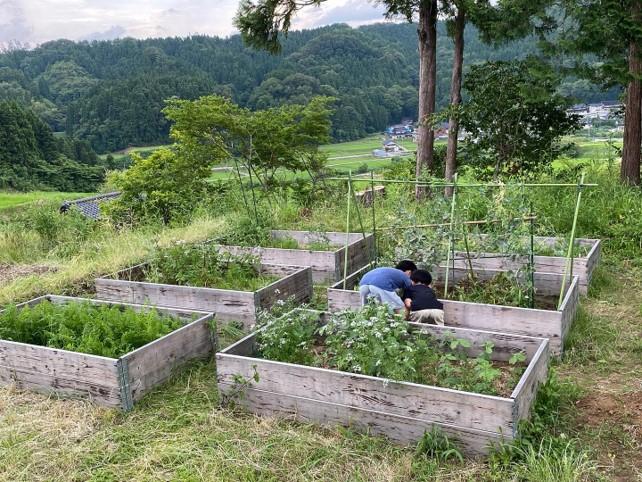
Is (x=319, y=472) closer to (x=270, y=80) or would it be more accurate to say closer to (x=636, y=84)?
(x=636, y=84)

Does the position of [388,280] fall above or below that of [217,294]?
above

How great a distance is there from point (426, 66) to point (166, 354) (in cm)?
912

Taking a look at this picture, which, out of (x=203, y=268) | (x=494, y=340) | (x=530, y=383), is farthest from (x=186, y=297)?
(x=530, y=383)

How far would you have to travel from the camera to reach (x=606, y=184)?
376 inches

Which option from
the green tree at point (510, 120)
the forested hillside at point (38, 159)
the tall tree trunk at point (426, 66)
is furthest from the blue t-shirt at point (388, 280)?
the forested hillside at point (38, 159)

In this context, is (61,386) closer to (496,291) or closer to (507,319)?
(507,319)

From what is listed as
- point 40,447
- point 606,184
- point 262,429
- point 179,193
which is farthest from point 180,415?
point 179,193

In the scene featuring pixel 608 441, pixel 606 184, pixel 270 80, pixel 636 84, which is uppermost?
pixel 270 80

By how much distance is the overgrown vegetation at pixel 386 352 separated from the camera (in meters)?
3.71

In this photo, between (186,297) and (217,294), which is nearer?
(217,294)

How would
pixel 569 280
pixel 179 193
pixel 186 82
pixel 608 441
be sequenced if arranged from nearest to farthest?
pixel 608 441
pixel 569 280
pixel 179 193
pixel 186 82

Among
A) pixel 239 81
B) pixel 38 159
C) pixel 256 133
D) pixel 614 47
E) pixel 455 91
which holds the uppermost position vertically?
pixel 239 81

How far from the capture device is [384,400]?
140 inches

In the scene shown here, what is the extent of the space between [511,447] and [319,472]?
107 centimetres
